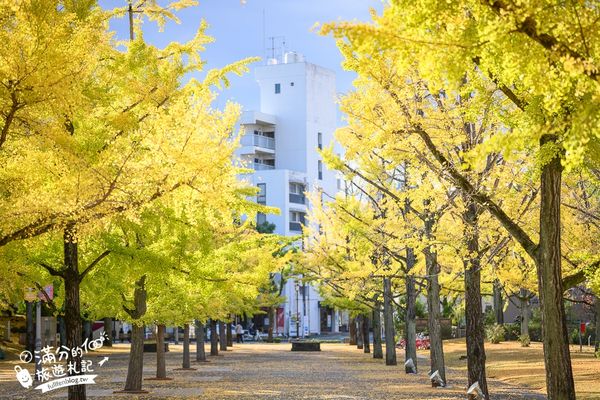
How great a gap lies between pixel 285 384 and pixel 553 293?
15.9 m

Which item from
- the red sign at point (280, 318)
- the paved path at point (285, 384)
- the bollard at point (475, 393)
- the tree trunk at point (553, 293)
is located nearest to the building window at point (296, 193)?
the red sign at point (280, 318)

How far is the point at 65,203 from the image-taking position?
1120cm

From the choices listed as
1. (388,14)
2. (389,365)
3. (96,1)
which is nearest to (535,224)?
(96,1)

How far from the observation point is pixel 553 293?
470 inches

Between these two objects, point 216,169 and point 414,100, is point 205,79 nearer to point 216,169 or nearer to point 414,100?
point 414,100

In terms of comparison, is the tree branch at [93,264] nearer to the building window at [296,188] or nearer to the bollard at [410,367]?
→ the bollard at [410,367]

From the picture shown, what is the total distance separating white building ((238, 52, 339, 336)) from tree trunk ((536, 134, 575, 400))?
8193 cm

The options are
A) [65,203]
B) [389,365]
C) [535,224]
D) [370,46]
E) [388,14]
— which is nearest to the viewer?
[370,46]

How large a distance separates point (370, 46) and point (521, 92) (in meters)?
4.50

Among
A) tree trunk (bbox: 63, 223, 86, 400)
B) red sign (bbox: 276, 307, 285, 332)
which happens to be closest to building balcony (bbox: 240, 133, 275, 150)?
red sign (bbox: 276, 307, 285, 332)

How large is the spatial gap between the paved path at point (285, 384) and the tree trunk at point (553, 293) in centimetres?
981

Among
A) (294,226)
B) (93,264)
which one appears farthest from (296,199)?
(93,264)

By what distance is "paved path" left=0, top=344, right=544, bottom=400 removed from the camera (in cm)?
2252

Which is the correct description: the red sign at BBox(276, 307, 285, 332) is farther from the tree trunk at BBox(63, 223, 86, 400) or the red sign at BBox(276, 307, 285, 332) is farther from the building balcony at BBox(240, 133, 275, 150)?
the tree trunk at BBox(63, 223, 86, 400)
